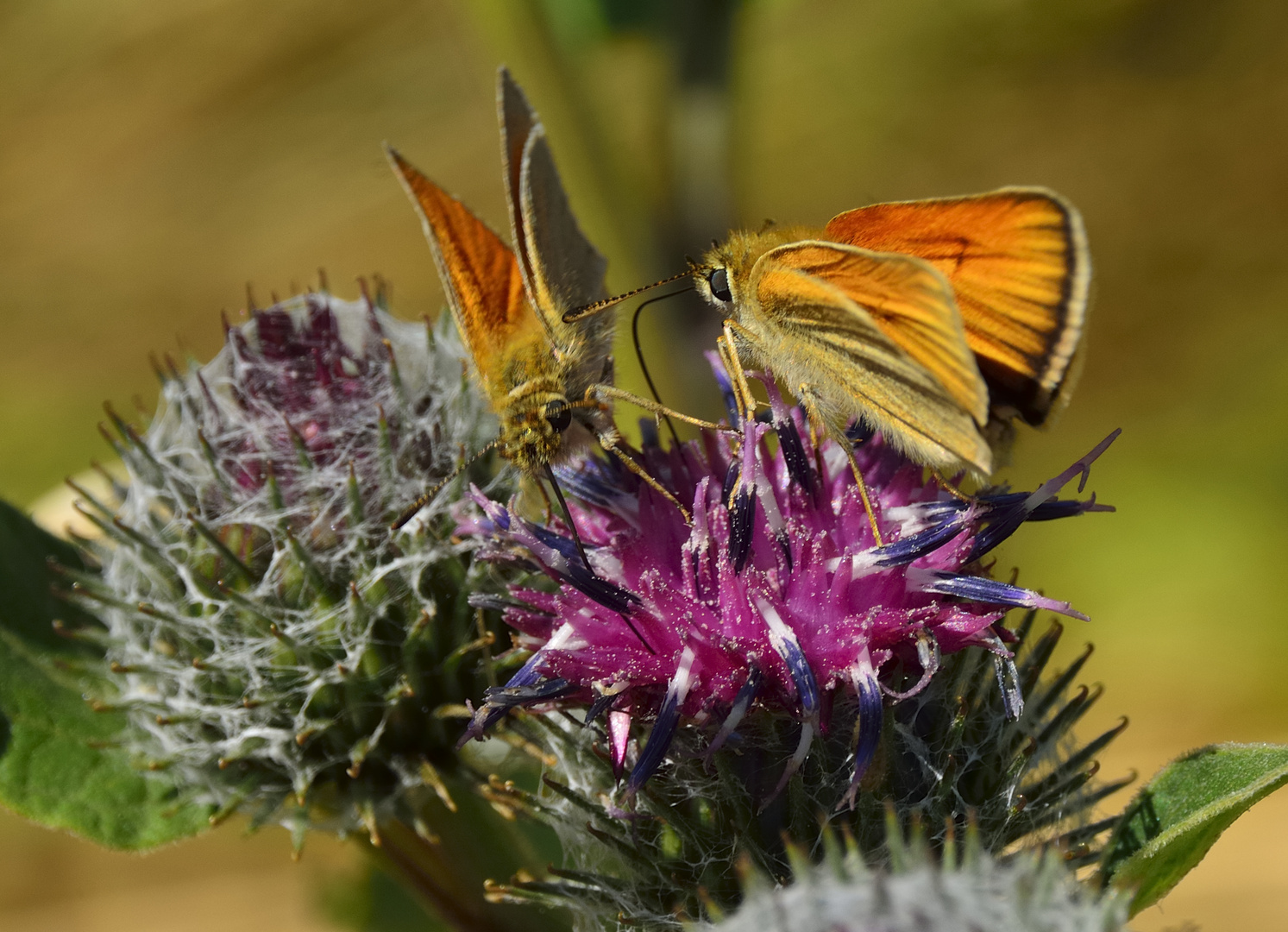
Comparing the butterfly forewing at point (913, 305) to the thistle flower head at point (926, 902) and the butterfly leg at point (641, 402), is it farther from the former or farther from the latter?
the thistle flower head at point (926, 902)

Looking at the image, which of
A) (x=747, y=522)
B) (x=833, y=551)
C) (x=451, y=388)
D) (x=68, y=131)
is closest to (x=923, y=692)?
(x=833, y=551)

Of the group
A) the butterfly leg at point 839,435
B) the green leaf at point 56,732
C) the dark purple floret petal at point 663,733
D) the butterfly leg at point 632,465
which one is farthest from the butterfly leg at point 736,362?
the green leaf at point 56,732

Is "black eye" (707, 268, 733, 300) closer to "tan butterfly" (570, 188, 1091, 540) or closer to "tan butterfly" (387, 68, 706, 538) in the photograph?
"tan butterfly" (570, 188, 1091, 540)

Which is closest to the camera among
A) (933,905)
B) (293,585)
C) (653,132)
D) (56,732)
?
(933,905)

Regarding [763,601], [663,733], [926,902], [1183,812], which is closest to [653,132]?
[763,601]

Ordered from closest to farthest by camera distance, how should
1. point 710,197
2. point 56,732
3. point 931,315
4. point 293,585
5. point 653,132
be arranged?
point 931,315
point 293,585
point 56,732
point 710,197
point 653,132

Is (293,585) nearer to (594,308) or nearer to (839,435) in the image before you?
(594,308)

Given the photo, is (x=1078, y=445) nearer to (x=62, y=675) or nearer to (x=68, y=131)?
(x=62, y=675)

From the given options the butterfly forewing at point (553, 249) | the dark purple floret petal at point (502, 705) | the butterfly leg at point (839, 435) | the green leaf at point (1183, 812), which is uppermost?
the butterfly forewing at point (553, 249)
